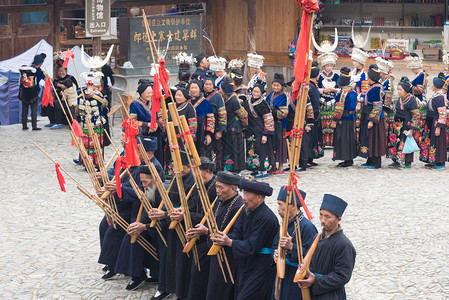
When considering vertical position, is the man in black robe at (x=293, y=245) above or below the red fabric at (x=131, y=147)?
below

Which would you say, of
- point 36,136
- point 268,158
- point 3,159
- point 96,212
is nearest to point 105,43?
point 36,136

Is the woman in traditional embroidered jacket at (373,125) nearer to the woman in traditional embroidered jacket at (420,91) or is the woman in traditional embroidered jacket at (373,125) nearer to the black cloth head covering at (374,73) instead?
the black cloth head covering at (374,73)

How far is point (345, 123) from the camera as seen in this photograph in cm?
1268

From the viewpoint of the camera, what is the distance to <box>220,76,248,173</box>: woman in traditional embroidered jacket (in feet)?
38.1

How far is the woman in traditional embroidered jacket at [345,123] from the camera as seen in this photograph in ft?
40.7

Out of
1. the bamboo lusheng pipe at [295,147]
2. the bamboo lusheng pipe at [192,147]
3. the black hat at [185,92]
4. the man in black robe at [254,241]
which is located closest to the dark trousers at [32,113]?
the black hat at [185,92]

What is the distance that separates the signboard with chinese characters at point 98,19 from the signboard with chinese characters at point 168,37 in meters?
1.27

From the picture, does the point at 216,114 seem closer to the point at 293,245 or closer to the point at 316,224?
the point at 316,224

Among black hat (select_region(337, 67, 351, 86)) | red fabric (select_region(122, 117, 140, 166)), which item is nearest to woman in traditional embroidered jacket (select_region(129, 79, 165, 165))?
black hat (select_region(337, 67, 351, 86))

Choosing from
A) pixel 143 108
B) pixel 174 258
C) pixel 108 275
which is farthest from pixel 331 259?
pixel 143 108

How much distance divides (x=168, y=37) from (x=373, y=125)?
727cm

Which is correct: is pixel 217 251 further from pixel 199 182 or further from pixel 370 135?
pixel 370 135

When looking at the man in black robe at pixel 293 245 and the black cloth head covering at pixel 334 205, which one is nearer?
the black cloth head covering at pixel 334 205

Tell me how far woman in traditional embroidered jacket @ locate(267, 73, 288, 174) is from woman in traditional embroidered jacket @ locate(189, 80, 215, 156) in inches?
46.1
